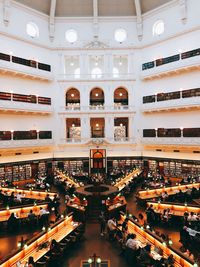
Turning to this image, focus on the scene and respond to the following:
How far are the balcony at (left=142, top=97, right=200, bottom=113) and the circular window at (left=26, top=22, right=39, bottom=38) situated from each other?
505 inches

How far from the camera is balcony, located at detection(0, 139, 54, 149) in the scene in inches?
807

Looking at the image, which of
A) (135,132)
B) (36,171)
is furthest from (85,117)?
(36,171)

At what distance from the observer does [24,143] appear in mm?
22016

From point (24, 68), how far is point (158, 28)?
13.6 meters

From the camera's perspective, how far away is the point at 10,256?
7004 millimetres

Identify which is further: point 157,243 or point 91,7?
point 91,7

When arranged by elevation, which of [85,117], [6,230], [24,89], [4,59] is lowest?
[6,230]

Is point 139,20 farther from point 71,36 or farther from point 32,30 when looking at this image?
point 32,30

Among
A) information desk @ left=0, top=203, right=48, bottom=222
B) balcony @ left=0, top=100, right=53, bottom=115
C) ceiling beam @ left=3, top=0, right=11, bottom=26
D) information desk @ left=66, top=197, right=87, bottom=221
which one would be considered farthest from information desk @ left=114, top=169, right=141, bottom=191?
ceiling beam @ left=3, top=0, right=11, bottom=26

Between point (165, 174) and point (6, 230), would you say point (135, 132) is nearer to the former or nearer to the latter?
point (165, 174)

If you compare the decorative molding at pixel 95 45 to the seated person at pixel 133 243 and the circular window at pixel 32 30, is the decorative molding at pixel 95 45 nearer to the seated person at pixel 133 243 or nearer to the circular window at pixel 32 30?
the circular window at pixel 32 30

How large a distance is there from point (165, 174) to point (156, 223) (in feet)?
37.5

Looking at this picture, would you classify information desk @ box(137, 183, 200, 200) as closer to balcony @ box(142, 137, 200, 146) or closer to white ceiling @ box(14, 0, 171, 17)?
balcony @ box(142, 137, 200, 146)

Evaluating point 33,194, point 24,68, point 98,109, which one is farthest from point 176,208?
point 24,68
